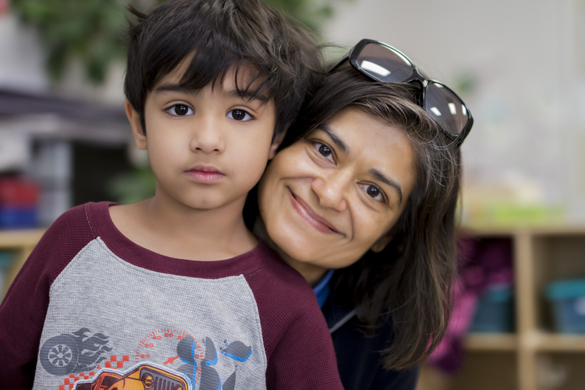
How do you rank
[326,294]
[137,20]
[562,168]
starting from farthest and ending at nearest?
1. [562,168]
2. [326,294]
3. [137,20]

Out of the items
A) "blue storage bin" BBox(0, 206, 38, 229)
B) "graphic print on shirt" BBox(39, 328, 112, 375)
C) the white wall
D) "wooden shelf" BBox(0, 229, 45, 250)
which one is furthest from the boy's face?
the white wall

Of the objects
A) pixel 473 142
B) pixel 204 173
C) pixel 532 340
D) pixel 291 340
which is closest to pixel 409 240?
pixel 291 340

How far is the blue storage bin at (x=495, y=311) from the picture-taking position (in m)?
2.27

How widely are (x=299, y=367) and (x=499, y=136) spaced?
2501 mm

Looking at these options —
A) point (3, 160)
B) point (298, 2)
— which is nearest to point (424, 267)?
point (298, 2)

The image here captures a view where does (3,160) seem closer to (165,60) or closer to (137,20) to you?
(137,20)

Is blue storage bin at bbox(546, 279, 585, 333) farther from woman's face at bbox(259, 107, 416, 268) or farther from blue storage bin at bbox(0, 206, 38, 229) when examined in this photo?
blue storage bin at bbox(0, 206, 38, 229)

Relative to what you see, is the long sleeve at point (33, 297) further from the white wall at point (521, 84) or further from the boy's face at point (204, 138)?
the white wall at point (521, 84)

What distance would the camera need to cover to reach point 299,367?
75 cm

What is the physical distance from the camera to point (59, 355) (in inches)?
27.9

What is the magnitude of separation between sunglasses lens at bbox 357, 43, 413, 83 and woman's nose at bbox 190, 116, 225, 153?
36 cm

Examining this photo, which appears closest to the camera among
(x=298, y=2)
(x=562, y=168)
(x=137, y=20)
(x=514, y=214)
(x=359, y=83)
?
(x=137, y=20)

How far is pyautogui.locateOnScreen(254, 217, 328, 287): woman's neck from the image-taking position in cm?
100

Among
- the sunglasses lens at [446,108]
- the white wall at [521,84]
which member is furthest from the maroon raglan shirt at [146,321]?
the white wall at [521,84]
